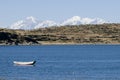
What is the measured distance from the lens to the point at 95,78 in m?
93.1

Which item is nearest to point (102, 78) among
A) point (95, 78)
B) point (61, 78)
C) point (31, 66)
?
point (95, 78)

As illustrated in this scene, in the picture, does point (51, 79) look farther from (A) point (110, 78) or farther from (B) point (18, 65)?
(B) point (18, 65)

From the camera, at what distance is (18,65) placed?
134 meters

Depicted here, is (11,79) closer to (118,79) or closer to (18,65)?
(118,79)

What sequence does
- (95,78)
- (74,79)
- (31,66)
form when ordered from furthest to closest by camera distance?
(31,66), (95,78), (74,79)

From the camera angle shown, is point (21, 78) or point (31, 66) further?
point (31, 66)

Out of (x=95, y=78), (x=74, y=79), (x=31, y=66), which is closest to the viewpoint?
(x=74, y=79)

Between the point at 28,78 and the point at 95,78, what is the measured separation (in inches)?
488

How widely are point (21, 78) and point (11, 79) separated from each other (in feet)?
15.8

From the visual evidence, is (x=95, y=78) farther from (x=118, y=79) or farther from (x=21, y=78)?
(x=21, y=78)

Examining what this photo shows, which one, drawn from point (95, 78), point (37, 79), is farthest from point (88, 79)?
point (37, 79)

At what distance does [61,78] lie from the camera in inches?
3639

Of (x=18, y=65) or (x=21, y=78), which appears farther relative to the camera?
(x=18, y=65)

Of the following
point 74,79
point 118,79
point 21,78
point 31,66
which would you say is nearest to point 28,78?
point 21,78
